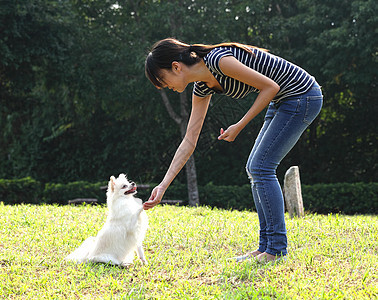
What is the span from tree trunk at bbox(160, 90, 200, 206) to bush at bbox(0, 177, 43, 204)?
482 cm

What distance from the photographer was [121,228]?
13.2ft

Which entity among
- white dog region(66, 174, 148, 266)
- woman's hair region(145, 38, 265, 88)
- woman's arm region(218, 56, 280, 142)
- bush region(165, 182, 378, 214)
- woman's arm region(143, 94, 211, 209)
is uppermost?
woman's hair region(145, 38, 265, 88)

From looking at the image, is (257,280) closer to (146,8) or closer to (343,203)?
(343,203)

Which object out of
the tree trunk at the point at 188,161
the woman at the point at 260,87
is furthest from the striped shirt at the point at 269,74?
the tree trunk at the point at 188,161

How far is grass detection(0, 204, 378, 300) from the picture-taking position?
11.3ft

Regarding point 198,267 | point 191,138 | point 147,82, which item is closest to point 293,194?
point 198,267

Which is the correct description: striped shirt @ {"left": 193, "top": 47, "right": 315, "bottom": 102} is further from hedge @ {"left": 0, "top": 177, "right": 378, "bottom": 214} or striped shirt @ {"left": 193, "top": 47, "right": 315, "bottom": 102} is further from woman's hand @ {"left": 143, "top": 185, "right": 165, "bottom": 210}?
hedge @ {"left": 0, "top": 177, "right": 378, "bottom": 214}

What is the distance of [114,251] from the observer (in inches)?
162

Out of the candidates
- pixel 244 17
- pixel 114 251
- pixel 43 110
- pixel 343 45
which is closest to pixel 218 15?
pixel 244 17

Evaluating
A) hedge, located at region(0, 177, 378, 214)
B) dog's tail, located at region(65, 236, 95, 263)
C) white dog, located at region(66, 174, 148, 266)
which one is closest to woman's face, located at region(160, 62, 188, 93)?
white dog, located at region(66, 174, 148, 266)

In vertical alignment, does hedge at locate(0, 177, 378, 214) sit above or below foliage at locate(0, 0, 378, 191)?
below

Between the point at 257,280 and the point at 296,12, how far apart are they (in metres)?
14.6

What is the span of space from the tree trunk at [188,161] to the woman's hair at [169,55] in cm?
1044

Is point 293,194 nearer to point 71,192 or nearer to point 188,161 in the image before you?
point 188,161
